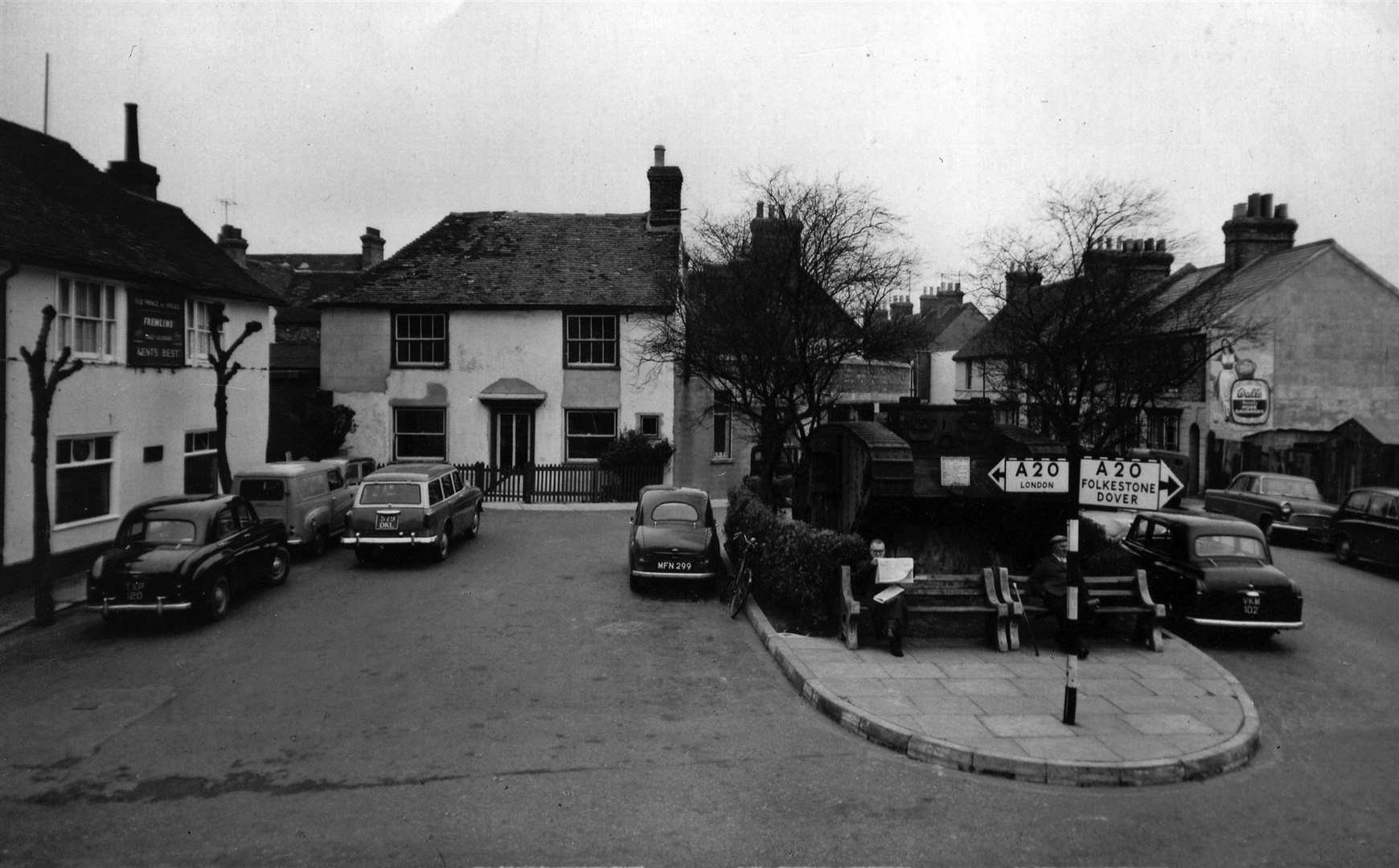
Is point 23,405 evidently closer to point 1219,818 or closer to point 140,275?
point 140,275

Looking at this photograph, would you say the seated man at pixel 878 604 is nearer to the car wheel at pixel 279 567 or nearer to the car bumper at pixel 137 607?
the car bumper at pixel 137 607

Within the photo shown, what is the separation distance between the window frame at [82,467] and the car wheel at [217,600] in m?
4.63

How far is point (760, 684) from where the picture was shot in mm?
9703

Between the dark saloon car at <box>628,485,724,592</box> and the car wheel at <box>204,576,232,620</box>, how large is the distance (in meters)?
5.97

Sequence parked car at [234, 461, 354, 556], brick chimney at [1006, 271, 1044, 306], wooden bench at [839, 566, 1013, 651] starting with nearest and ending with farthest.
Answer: wooden bench at [839, 566, 1013, 651], parked car at [234, 461, 354, 556], brick chimney at [1006, 271, 1044, 306]

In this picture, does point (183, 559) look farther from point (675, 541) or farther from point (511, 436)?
point (511, 436)

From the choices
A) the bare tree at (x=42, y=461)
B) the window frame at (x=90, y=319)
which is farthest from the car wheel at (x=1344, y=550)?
the window frame at (x=90, y=319)

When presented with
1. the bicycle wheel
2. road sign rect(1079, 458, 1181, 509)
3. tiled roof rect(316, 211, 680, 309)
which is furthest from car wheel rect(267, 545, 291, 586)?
tiled roof rect(316, 211, 680, 309)

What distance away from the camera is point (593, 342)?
27.7 metres

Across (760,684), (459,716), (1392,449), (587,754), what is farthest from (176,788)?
(1392,449)

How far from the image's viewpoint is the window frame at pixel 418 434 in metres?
27.8

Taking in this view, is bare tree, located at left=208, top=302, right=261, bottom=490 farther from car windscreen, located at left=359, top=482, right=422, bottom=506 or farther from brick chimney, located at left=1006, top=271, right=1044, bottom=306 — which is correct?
brick chimney, located at left=1006, top=271, right=1044, bottom=306

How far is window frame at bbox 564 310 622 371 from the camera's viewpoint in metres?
27.6

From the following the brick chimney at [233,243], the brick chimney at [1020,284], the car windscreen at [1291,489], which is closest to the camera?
the brick chimney at [1020,284]
